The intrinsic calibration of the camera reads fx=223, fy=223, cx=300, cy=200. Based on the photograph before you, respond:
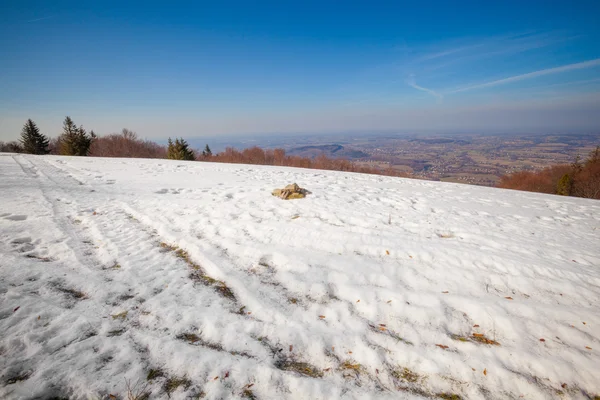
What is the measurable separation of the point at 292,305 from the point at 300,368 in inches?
37.8

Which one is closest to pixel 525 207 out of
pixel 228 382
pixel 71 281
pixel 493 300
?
pixel 493 300

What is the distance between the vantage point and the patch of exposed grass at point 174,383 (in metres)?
2.22

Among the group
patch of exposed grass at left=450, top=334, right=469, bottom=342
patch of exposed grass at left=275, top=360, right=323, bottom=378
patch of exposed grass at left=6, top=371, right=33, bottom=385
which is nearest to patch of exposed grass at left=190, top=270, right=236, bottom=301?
patch of exposed grass at left=275, top=360, right=323, bottom=378

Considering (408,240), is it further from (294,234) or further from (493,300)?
(294,234)

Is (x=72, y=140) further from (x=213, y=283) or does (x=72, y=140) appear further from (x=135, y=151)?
(x=213, y=283)

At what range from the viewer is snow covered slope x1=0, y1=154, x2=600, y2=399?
2373 millimetres

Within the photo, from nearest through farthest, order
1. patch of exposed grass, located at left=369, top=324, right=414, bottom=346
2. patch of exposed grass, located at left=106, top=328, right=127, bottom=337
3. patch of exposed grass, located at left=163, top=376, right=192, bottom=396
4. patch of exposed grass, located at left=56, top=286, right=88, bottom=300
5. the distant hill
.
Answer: patch of exposed grass, located at left=163, top=376, right=192, bottom=396
patch of exposed grass, located at left=106, top=328, right=127, bottom=337
patch of exposed grass, located at left=369, top=324, right=414, bottom=346
patch of exposed grass, located at left=56, top=286, right=88, bottom=300
the distant hill

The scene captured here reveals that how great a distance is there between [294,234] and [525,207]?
9227mm

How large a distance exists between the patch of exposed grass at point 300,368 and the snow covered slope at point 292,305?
1 centimetres

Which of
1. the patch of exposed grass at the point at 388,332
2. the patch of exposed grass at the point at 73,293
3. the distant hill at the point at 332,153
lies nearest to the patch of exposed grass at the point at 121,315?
the patch of exposed grass at the point at 73,293

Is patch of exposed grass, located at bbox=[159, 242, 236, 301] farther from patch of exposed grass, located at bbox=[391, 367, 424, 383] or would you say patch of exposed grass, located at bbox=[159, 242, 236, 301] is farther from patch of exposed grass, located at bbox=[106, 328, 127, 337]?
patch of exposed grass, located at bbox=[391, 367, 424, 383]

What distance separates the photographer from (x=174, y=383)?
2.28 metres

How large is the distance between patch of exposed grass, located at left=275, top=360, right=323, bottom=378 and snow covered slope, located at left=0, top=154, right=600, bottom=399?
0.04 ft

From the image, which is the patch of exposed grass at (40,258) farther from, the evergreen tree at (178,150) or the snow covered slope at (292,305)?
the evergreen tree at (178,150)
